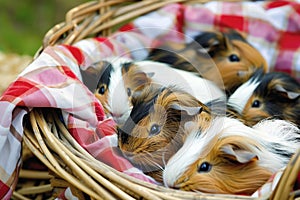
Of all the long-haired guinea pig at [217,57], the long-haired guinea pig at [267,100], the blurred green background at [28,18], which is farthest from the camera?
the blurred green background at [28,18]

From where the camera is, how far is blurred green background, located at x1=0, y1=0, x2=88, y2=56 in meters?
3.33

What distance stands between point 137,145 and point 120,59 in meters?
0.46

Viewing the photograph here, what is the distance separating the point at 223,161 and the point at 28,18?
242 centimetres

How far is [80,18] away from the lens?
187 cm

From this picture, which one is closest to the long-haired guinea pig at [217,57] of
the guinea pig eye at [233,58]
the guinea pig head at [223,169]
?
the guinea pig eye at [233,58]

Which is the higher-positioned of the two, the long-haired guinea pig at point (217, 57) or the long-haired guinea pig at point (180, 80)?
the long-haired guinea pig at point (180, 80)

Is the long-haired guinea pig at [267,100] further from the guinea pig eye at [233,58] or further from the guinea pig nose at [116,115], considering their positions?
the guinea pig nose at [116,115]

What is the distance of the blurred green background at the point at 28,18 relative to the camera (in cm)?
333

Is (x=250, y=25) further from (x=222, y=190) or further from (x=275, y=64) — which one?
(x=222, y=190)

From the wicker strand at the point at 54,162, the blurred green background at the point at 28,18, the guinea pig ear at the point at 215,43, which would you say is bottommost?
the blurred green background at the point at 28,18

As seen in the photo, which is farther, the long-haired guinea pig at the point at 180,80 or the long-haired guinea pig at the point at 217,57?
the long-haired guinea pig at the point at 217,57

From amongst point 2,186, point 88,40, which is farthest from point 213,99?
point 2,186

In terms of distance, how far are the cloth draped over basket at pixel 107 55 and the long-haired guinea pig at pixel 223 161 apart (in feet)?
0.28

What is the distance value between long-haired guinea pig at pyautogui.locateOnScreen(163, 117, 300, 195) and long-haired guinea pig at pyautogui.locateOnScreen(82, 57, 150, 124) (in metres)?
0.24
